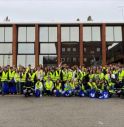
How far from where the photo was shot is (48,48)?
5731 centimetres

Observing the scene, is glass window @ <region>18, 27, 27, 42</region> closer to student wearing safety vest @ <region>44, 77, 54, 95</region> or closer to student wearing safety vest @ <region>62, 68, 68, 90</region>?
student wearing safety vest @ <region>62, 68, 68, 90</region>

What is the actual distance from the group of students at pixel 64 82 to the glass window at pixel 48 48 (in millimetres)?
32709

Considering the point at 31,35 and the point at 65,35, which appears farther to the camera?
the point at 65,35

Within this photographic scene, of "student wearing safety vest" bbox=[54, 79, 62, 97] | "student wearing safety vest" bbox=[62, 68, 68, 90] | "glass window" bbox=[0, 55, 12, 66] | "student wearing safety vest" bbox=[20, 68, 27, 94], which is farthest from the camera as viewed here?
"glass window" bbox=[0, 55, 12, 66]

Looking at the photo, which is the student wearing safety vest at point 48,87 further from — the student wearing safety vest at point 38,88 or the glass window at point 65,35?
the glass window at point 65,35

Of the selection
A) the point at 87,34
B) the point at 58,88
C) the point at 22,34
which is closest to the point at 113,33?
the point at 87,34

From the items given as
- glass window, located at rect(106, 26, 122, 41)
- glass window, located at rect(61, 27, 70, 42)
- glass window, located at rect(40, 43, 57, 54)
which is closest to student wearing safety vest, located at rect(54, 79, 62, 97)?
glass window, located at rect(40, 43, 57, 54)

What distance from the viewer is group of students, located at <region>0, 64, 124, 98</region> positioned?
22.8m

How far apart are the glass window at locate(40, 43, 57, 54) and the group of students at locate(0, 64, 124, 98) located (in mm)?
32709

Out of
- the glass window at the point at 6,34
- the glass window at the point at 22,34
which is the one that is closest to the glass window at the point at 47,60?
the glass window at the point at 22,34

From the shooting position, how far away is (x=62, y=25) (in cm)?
5888

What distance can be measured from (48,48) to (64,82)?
33.9 meters

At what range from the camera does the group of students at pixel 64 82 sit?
22.8 meters

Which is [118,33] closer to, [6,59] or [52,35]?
[52,35]
